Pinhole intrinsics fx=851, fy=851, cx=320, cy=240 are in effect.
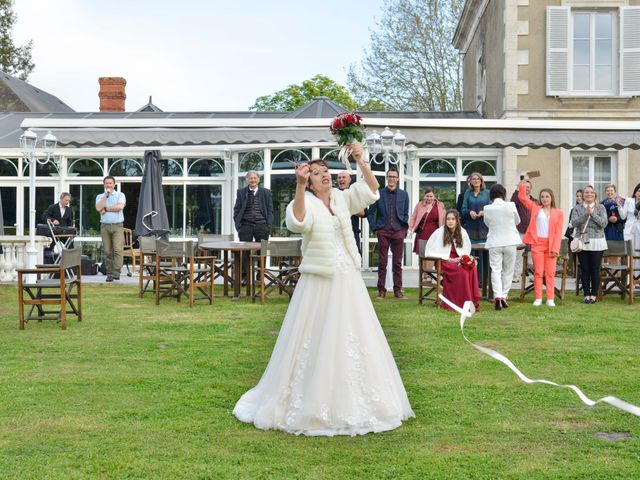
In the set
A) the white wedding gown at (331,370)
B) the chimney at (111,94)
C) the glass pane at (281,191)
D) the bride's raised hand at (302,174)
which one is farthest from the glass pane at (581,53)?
the chimney at (111,94)

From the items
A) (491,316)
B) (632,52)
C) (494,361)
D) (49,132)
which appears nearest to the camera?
(494,361)

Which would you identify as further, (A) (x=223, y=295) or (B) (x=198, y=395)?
(A) (x=223, y=295)

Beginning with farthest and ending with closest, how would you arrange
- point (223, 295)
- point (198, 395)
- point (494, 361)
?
1. point (223, 295)
2. point (494, 361)
3. point (198, 395)

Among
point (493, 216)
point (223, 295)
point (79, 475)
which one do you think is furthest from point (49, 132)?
point (79, 475)

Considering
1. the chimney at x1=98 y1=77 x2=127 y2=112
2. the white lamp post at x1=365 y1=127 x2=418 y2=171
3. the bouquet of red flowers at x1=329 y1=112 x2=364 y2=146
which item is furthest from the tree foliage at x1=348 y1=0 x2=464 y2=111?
the bouquet of red flowers at x1=329 y1=112 x2=364 y2=146

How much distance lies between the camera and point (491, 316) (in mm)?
10742

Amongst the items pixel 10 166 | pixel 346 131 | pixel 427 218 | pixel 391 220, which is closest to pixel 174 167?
pixel 10 166

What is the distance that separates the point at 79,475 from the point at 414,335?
17.0 feet

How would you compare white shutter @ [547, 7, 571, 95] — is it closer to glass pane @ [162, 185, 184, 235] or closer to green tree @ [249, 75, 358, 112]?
glass pane @ [162, 185, 184, 235]

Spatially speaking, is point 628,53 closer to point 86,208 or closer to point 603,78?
point 603,78

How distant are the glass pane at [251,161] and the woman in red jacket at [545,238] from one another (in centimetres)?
783

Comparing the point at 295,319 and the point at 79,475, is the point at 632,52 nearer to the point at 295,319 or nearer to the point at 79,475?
the point at 295,319

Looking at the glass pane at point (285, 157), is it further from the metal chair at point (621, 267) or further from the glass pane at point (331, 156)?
the metal chair at point (621, 267)

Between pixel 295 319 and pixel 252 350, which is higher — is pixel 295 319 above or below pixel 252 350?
above
